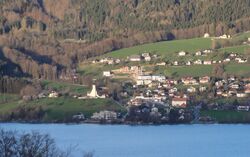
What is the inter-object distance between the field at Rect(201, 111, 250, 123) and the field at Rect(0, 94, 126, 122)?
4.09 m

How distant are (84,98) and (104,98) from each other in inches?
44.7

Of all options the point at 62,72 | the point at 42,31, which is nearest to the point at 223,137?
the point at 62,72

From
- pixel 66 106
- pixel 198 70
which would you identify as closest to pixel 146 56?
pixel 198 70

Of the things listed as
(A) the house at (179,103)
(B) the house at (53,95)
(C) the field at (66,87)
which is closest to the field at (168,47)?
(C) the field at (66,87)

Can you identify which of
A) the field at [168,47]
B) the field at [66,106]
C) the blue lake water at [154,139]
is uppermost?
the field at [168,47]

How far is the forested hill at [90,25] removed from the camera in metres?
70.4

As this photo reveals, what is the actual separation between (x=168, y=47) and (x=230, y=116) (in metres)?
20.4

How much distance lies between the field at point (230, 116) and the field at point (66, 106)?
4087 mm

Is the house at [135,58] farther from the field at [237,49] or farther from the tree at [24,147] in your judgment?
the tree at [24,147]

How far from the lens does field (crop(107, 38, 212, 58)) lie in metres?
67.6

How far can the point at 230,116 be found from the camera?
161 ft

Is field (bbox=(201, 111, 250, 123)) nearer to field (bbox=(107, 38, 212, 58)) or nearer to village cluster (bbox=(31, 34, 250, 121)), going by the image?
village cluster (bbox=(31, 34, 250, 121))

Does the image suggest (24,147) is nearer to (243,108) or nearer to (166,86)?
(243,108)

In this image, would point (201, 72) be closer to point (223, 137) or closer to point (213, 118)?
point (213, 118)
